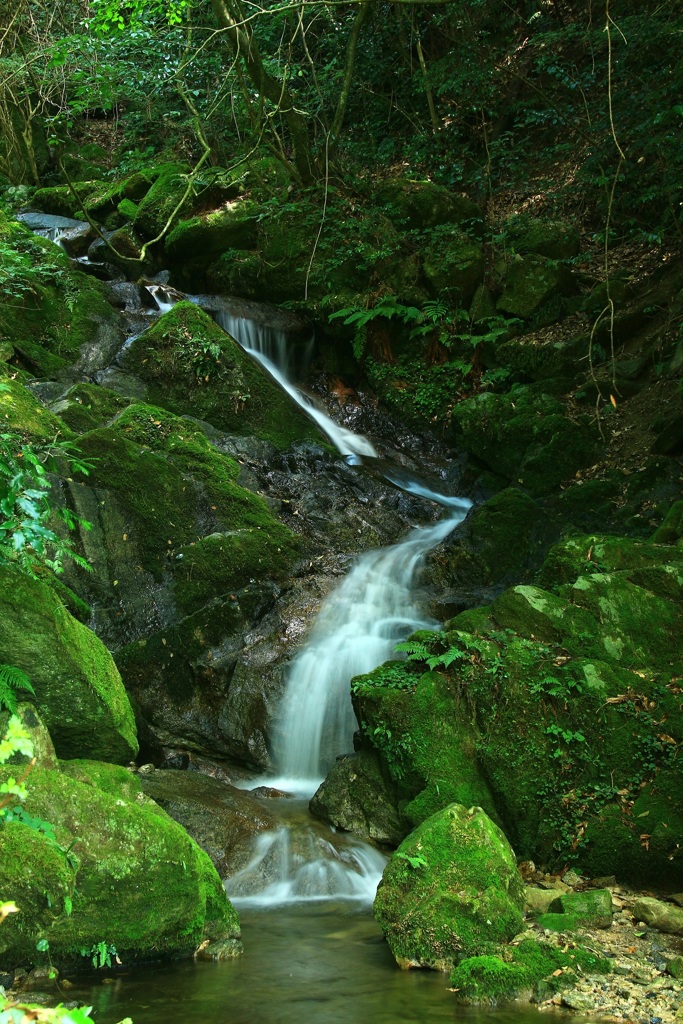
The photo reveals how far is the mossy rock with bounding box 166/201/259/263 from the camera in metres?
13.9

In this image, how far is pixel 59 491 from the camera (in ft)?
25.6

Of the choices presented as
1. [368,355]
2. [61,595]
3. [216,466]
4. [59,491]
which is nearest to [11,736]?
[61,595]

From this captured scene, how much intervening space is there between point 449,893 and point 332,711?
2986 mm

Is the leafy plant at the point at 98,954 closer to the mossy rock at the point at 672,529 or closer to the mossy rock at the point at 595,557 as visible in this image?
the mossy rock at the point at 595,557

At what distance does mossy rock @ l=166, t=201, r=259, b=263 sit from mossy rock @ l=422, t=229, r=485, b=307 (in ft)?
10.3

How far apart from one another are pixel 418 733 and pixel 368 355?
28.9ft

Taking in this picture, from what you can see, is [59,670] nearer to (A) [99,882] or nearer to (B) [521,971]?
(A) [99,882]

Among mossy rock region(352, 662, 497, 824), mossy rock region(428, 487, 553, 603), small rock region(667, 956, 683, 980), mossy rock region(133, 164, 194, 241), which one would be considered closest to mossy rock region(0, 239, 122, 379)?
mossy rock region(133, 164, 194, 241)

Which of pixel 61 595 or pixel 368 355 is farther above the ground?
pixel 368 355

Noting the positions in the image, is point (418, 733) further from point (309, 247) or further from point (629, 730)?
point (309, 247)

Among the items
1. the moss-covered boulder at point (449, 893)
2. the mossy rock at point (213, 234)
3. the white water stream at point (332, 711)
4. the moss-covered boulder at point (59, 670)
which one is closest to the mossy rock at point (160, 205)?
the mossy rock at point (213, 234)

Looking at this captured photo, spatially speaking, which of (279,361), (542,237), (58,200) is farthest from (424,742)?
(58,200)

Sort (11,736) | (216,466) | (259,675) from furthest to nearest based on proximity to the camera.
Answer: (216,466) → (259,675) → (11,736)

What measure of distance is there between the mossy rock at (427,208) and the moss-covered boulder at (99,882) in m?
12.0
